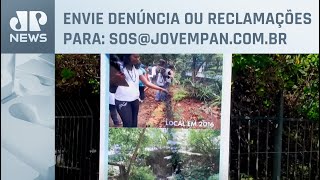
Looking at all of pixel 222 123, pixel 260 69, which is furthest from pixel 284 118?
pixel 222 123

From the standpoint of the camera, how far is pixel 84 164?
638 cm

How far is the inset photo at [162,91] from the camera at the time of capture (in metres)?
4.15

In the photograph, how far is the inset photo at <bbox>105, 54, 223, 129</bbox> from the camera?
4148 mm

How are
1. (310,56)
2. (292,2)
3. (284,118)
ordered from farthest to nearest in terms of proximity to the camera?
(284,118)
(310,56)
(292,2)

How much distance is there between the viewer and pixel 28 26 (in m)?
4.11

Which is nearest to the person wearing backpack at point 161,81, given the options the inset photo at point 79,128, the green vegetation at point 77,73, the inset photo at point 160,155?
the inset photo at point 160,155

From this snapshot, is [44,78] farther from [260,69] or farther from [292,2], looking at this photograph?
[260,69]

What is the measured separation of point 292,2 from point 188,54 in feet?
3.16

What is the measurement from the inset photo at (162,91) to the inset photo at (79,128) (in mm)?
2127

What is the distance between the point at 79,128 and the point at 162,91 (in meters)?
2.52
